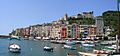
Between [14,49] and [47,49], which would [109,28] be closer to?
[47,49]

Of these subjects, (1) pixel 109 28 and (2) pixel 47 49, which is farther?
(1) pixel 109 28

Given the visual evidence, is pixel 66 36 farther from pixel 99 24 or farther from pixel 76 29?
pixel 99 24

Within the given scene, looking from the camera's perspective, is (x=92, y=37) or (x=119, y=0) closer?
(x=119, y=0)

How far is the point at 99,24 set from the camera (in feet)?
636

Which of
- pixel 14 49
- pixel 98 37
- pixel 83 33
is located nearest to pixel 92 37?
pixel 98 37

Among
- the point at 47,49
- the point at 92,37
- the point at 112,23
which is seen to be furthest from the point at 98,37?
the point at 47,49

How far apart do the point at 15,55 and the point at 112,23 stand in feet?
434

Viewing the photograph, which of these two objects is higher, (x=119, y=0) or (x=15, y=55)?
(x=119, y=0)

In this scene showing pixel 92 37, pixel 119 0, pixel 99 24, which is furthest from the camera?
pixel 99 24

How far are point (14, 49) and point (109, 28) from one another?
11948 centimetres

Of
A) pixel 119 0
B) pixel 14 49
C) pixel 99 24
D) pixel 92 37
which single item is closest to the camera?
pixel 119 0

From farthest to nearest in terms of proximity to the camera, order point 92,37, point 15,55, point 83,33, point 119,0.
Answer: point 83,33 < point 92,37 < point 15,55 < point 119,0

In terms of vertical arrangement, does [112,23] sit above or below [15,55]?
above

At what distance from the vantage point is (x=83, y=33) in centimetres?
18125
